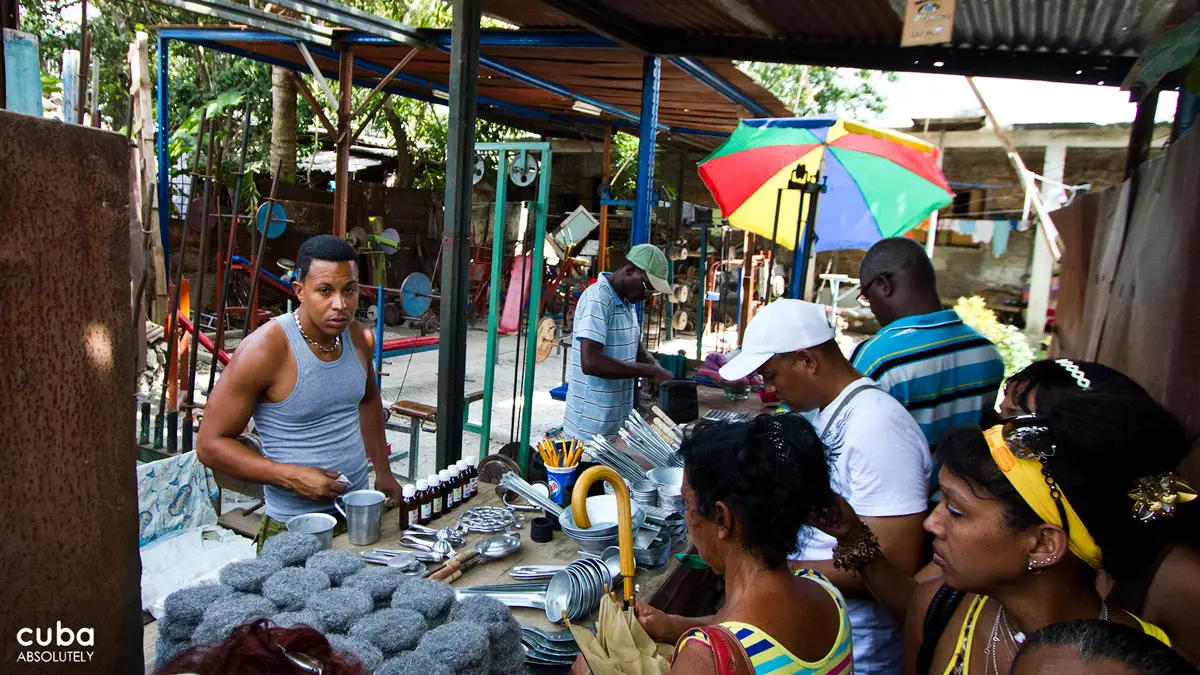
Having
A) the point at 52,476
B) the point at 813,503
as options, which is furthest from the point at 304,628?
the point at 813,503

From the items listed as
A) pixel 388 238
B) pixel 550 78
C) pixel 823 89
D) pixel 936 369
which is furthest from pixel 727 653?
pixel 823 89

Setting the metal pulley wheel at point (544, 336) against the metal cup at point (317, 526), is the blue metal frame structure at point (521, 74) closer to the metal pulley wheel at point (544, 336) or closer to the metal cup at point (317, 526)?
the metal pulley wheel at point (544, 336)

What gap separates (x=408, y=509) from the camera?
2.39 m

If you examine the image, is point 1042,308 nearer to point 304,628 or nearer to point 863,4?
point 863,4

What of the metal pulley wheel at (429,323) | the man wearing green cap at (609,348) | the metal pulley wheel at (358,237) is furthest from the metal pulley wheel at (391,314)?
the man wearing green cap at (609,348)

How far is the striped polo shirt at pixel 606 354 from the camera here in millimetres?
3959

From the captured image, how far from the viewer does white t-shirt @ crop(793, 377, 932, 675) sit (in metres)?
1.89

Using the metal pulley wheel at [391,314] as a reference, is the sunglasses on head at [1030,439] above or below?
above

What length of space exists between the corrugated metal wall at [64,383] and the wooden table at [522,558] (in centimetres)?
132

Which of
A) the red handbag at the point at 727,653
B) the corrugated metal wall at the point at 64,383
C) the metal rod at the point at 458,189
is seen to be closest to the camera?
the corrugated metal wall at the point at 64,383

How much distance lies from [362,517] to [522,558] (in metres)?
0.52

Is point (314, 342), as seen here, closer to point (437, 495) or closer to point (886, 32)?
point (437, 495)

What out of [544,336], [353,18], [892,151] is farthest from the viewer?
[892,151]

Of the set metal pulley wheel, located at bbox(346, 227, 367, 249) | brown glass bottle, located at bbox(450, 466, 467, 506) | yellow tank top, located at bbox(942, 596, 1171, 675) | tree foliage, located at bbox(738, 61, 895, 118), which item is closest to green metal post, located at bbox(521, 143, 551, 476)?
brown glass bottle, located at bbox(450, 466, 467, 506)
